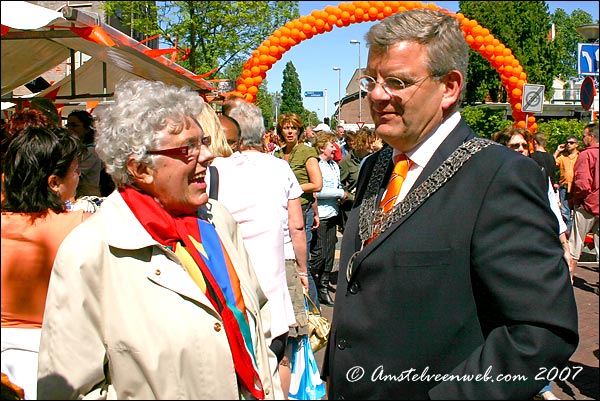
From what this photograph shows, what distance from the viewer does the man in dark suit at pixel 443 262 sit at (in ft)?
4.89

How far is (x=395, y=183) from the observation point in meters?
1.82

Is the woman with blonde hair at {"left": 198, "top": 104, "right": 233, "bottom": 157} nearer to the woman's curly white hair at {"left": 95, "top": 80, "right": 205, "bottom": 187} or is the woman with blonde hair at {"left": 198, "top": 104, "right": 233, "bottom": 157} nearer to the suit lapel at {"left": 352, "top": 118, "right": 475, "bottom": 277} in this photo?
the woman's curly white hair at {"left": 95, "top": 80, "right": 205, "bottom": 187}

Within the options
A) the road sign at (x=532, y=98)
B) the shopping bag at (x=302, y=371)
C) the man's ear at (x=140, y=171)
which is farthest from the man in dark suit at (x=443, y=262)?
the road sign at (x=532, y=98)

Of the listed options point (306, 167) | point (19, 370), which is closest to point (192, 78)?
point (306, 167)

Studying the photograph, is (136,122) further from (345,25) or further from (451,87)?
(345,25)

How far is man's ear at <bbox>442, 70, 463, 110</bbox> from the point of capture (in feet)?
5.67

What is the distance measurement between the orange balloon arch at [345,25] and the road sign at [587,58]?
982 centimetres

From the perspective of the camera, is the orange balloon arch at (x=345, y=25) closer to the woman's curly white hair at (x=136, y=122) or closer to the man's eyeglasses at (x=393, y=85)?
the woman's curly white hair at (x=136, y=122)

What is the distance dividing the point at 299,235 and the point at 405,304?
2367 mm

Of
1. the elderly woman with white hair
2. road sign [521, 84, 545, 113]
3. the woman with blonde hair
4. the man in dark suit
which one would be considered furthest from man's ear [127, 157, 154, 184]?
road sign [521, 84, 545, 113]

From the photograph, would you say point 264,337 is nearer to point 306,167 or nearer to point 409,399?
point 409,399

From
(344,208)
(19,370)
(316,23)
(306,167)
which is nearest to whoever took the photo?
(19,370)

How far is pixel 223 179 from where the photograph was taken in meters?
3.25

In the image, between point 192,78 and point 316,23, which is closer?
point 192,78
